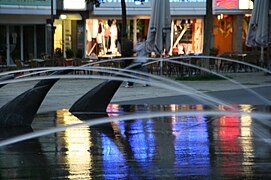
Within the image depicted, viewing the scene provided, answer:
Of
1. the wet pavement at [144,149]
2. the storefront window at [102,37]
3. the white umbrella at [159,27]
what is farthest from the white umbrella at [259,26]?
the storefront window at [102,37]

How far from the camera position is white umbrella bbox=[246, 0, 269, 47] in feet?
84.4

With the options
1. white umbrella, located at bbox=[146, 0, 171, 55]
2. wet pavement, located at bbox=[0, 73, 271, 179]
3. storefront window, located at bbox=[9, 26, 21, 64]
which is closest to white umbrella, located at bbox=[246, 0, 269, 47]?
white umbrella, located at bbox=[146, 0, 171, 55]

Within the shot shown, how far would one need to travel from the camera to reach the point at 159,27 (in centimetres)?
2573

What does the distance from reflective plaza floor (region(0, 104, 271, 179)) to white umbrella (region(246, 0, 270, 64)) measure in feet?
44.6

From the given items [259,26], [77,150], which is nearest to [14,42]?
[259,26]

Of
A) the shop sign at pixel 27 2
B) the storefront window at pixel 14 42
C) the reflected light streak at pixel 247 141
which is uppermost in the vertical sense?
the shop sign at pixel 27 2

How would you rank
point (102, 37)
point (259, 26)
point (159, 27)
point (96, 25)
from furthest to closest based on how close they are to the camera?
point (102, 37) → point (96, 25) → point (259, 26) → point (159, 27)

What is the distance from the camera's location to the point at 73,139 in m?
10.2

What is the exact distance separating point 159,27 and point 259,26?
4.52 meters

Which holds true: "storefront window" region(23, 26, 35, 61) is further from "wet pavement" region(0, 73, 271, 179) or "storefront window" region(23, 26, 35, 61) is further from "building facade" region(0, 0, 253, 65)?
"wet pavement" region(0, 73, 271, 179)

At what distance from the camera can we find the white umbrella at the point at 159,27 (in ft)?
84.1

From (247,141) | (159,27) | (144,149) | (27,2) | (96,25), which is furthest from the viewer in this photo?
(96,25)

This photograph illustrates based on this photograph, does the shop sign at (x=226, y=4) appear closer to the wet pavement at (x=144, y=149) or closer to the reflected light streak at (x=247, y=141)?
the wet pavement at (x=144, y=149)

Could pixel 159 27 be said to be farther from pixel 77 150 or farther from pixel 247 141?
pixel 77 150
